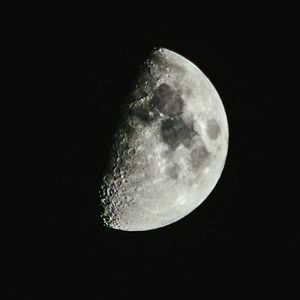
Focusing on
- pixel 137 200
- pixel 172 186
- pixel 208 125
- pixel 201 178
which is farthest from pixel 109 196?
A: pixel 208 125

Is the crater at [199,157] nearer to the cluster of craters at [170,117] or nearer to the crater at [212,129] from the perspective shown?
the cluster of craters at [170,117]

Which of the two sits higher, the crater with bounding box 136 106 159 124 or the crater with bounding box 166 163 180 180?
the crater with bounding box 136 106 159 124

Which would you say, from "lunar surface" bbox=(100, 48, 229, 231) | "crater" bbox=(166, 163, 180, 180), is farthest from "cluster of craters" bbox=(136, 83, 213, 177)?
"crater" bbox=(166, 163, 180, 180)

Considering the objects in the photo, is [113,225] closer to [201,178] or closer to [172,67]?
[201,178]

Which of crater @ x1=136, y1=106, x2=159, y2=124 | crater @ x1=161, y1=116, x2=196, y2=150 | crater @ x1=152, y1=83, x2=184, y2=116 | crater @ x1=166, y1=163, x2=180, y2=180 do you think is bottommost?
crater @ x1=166, y1=163, x2=180, y2=180

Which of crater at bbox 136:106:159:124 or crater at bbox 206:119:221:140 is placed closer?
crater at bbox 136:106:159:124

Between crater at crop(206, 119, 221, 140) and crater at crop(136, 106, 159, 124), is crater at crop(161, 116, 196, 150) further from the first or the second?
crater at crop(206, 119, 221, 140)
